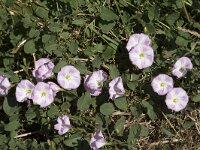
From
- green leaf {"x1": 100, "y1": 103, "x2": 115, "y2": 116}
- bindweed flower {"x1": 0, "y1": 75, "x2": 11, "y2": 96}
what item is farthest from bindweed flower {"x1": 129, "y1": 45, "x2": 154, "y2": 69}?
bindweed flower {"x1": 0, "y1": 75, "x2": 11, "y2": 96}

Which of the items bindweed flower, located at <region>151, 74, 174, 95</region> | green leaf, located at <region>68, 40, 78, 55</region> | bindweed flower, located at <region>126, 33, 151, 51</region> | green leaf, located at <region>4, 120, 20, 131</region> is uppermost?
bindweed flower, located at <region>126, 33, 151, 51</region>

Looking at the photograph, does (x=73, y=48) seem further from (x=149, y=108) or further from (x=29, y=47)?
(x=149, y=108)

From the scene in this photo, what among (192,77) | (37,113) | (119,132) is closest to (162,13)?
(192,77)

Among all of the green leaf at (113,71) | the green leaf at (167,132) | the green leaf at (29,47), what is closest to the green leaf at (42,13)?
the green leaf at (29,47)

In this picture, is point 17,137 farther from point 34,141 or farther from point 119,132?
point 119,132

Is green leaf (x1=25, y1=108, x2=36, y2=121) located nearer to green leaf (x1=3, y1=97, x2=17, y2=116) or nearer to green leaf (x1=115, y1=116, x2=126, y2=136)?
green leaf (x1=3, y1=97, x2=17, y2=116)

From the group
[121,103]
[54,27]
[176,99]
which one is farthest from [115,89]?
[54,27]
